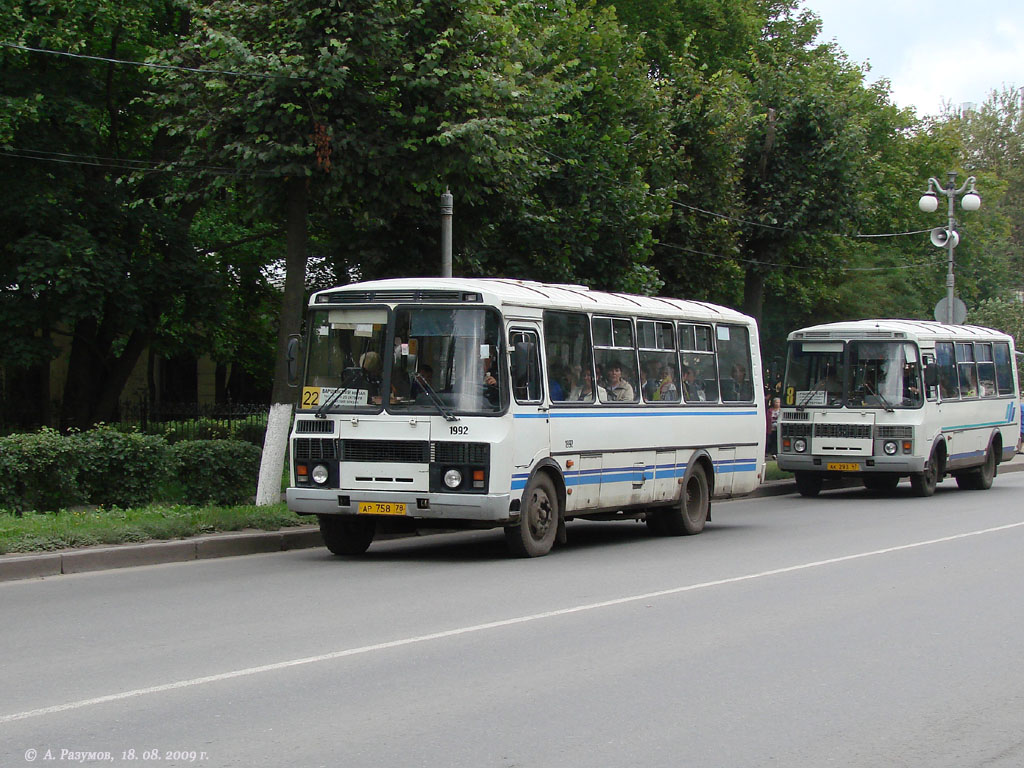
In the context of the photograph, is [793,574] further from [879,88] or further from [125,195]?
[879,88]

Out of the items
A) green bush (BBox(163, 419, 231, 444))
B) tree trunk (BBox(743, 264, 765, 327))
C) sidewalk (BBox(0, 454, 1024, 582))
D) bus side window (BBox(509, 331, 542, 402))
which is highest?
tree trunk (BBox(743, 264, 765, 327))

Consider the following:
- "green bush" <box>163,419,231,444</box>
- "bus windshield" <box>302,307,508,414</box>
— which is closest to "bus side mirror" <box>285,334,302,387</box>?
"bus windshield" <box>302,307,508,414</box>

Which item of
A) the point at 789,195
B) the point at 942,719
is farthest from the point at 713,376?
the point at 789,195

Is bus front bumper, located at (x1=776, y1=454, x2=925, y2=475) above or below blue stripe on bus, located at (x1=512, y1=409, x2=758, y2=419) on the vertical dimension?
below

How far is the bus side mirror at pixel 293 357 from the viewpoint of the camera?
13430mm

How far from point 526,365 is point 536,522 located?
5.54 ft

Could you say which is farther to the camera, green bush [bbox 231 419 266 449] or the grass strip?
green bush [bbox 231 419 266 449]

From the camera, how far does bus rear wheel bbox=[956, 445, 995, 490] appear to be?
25984mm

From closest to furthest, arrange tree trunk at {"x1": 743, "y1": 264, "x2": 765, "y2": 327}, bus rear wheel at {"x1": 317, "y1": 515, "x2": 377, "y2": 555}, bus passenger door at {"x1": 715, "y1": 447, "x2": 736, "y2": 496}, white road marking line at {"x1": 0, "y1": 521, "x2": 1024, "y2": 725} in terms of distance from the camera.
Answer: white road marking line at {"x1": 0, "y1": 521, "x2": 1024, "y2": 725} < bus rear wheel at {"x1": 317, "y1": 515, "x2": 377, "y2": 555} < bus passenger door at {"x1": 715, "y1": 447, "x2": 736, "y2": 496} < tree trunk at {"x1": 743, "y1": 264, "x2": 765, "y2": 327}

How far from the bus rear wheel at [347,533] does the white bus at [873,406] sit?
440 inches

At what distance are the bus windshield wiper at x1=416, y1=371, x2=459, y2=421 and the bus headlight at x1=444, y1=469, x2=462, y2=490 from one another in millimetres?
525

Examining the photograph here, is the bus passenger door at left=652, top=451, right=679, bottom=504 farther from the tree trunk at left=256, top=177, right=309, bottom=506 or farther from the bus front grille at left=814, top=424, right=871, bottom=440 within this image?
the bus front grille at left=814, top=424, right=871, bottom=440

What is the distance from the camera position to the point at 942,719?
673 centimetres

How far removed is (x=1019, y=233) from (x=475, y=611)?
279ft
